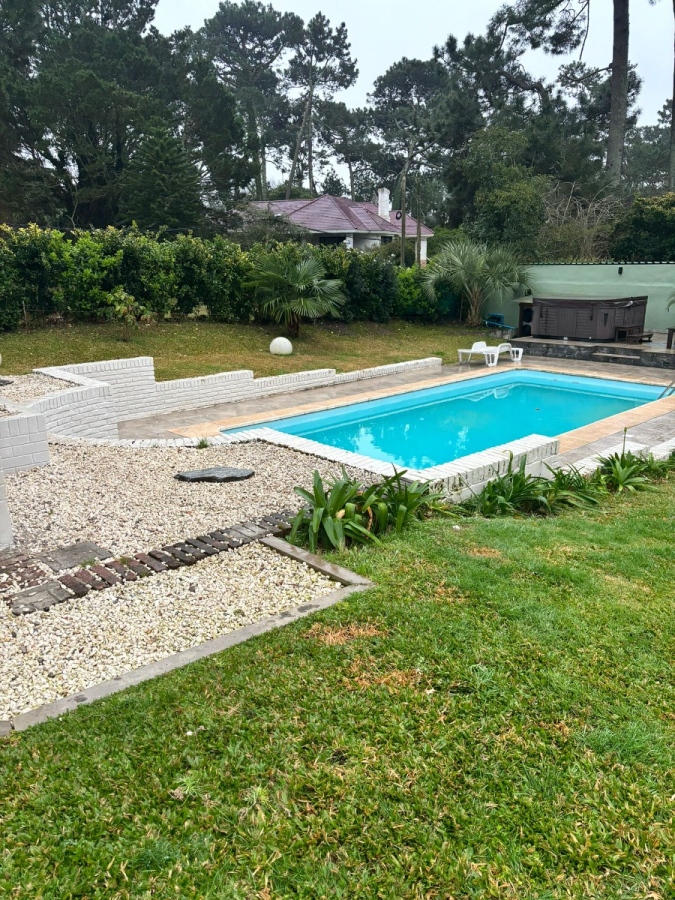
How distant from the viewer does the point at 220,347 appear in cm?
1407

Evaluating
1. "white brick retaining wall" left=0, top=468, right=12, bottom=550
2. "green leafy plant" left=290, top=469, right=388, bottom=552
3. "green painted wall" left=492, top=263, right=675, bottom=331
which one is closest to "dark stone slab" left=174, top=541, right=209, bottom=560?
"green leafy plant" left=290, top=469, right=388, bottom=552

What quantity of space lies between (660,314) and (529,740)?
18305 mm

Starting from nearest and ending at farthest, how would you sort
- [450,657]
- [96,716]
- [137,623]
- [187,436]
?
1. [96,716]
2. [450,657]
3. [137,623]
4. [187,436]

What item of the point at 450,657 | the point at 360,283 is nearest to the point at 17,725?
the point at 450,657

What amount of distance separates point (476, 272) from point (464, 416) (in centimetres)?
800

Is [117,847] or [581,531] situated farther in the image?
[581,531]

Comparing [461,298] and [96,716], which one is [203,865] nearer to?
[96,716]

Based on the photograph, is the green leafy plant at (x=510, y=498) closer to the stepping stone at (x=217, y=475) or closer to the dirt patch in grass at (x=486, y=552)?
the dirt patch in grass at (x=486, y=552)

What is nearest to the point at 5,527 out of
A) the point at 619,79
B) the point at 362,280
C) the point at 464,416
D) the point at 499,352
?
the point at 464,416

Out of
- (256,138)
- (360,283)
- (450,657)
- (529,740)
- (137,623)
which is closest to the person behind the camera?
(529,740)

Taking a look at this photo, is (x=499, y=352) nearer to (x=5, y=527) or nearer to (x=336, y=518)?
(x=336, y=518)

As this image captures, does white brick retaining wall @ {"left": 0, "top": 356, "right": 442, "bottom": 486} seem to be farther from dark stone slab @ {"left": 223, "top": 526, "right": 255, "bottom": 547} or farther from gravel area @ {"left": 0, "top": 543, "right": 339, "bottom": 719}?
gravel area @ {"left": 0, "top": 543, "right": 339, "bottom": 719}

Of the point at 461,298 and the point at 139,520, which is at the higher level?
the point at 461,298

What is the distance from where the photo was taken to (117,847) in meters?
2.06
